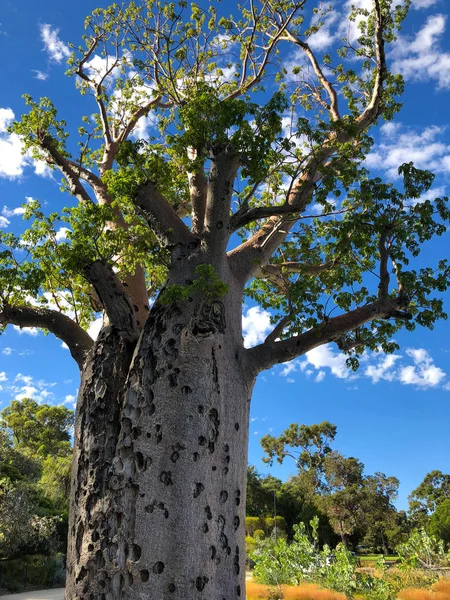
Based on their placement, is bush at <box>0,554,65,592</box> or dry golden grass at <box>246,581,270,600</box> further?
bush at <box>0,554,65,592</box>

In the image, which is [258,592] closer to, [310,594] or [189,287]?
[310,594]

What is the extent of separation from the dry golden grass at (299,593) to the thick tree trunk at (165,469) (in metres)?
6.51

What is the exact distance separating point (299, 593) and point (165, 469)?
25.3ft

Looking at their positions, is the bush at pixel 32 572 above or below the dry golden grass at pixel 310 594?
below

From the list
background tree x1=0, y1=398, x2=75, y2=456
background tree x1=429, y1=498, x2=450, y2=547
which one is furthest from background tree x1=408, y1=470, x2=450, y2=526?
background tree x1=0, y1=398, x2=75, y2=456

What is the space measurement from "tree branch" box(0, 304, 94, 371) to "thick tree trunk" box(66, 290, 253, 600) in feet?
3.26

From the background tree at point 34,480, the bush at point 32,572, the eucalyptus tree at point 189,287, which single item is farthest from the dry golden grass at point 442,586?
the bush at point 32,572

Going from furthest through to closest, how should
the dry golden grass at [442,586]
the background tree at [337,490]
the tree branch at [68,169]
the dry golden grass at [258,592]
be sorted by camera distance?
the background tree at [337,490], the dry golden grass at [442,586], the dry golden grass at [258,592], the tree branch at [68,169]

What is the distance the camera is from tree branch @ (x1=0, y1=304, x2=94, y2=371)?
659cm

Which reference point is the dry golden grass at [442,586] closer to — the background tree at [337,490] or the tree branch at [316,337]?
the tree branch at [316,337]

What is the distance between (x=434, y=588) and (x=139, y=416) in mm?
10910

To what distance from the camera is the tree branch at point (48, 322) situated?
659 cm

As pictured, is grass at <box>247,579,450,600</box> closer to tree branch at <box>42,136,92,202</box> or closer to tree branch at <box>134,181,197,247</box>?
tree branch at <box>134,181,197,247</box>

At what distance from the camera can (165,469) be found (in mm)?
4543
